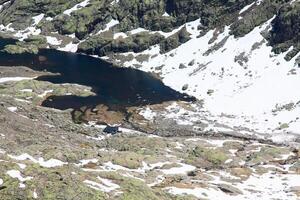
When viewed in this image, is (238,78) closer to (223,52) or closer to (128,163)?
(223,52)

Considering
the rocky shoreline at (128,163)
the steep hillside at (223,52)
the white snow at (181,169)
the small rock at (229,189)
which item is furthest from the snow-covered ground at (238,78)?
the small rock at (229,189)

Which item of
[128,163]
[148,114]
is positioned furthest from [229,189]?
[148,114]

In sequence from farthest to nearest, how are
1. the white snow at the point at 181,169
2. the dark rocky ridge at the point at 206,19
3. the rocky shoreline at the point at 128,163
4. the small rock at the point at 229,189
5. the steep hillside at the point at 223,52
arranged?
1. the dark rocky ridge at the point at 206,19
2. the steep hillside at the point at 223,52
3. the white snow at the point at 181,169
4. the small rock at the point at 229,189
5. the rocky shoreline at the point at 128,163

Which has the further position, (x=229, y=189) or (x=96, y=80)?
(x=96, y=80)

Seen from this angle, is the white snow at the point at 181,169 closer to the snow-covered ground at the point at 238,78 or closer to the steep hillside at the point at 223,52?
the steep hillside at the point at 223,52

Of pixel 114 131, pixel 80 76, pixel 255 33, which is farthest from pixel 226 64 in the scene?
pixel 114 131

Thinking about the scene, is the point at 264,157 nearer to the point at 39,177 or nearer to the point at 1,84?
the point at 39,177

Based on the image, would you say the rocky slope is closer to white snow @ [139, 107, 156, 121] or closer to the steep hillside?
white snow @ [139, 107, 156, 121]

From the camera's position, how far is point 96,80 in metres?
153

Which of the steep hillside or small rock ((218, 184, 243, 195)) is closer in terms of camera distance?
small rock ((218, 184, 243, 195))

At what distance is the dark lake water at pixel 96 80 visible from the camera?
5138 inches

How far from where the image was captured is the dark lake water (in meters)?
130

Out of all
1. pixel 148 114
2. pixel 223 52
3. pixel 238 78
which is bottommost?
pixel 148 114

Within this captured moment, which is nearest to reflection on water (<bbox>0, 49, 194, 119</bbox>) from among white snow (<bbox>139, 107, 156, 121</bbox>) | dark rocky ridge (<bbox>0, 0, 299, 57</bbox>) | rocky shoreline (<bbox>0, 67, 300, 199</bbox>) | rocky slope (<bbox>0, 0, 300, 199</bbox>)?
rocky slope (<bbox>0, 0, 300, 199</bbox>)
